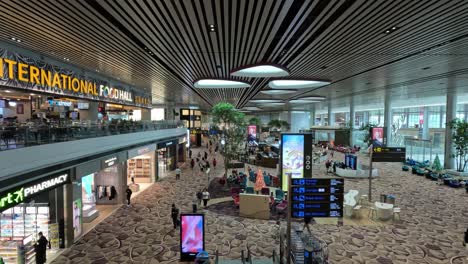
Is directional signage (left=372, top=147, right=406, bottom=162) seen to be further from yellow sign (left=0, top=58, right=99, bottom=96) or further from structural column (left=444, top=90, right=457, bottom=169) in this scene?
yellow sign (left=0, top=58, right=99, bottom=96)

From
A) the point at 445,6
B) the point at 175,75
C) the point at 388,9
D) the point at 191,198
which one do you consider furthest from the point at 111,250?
the point at 445,6

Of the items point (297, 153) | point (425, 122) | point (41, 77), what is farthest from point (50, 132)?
point (425, 122)

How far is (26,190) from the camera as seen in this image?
7.77 meters

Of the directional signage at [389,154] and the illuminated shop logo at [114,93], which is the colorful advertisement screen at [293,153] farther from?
the illuminated shop logo at [114,93]

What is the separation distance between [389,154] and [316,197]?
33.6 ft

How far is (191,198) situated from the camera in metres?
17.4

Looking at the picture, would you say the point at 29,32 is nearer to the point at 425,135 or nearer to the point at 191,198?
the point at 191,198

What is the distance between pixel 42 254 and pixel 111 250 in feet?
7.12

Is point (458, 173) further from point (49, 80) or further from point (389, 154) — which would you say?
point (49, 80)

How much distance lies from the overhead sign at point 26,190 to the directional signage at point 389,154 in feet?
50.2

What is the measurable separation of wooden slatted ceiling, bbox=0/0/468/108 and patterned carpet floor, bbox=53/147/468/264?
751cm

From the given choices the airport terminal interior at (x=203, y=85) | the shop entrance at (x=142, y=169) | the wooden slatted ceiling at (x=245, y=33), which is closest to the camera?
the wooden slatted ceiling at (x=245, y=33)

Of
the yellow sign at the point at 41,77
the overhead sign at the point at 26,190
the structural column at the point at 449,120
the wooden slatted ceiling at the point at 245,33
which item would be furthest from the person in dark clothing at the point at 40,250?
the structural column at the point at 449,120

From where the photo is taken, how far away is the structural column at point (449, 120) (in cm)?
2469
